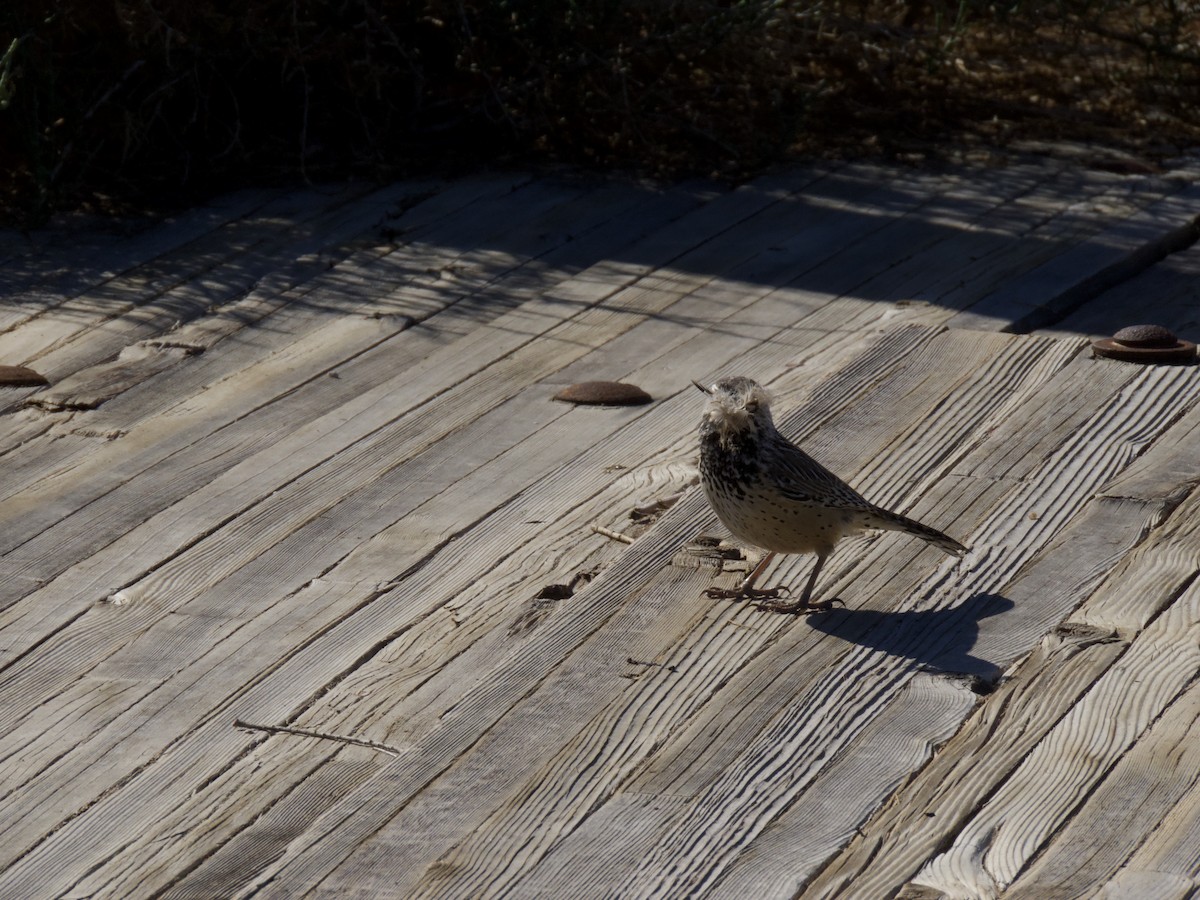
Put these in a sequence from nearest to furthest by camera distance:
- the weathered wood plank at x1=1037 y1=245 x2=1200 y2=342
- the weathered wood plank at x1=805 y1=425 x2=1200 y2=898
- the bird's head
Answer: the weathered wood plank at x1=805 y1=425 x2=1200 y2=898 → the bird's head → the weathered wood plank at x1=1037 y1=245 x2=1200 y2=342

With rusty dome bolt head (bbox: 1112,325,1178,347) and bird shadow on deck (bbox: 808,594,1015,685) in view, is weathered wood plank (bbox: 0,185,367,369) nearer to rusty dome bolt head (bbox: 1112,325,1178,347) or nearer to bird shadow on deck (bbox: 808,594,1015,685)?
bird shadow on deck (bbox: 808,594,1015,685)

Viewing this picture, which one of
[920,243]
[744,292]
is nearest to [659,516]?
[744,292]

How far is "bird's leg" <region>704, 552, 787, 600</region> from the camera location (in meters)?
3.78

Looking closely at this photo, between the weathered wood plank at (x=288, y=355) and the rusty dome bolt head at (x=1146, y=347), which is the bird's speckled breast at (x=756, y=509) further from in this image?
the weathered wood plank at (x=288, y=355)

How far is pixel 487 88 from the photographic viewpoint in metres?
7.57

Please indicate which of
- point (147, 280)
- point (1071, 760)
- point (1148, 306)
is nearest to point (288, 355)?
point (147, 280)

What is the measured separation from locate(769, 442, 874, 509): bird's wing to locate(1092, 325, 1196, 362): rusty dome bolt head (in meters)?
1.32

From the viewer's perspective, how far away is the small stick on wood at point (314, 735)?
3301 millimetres

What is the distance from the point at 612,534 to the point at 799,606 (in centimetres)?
67

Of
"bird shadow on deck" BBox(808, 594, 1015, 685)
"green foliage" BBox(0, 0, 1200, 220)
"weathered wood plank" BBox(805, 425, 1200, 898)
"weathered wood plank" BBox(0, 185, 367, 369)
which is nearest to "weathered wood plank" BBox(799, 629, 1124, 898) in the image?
"weathered wood plank" BBox(805, 425, 1200, 898)

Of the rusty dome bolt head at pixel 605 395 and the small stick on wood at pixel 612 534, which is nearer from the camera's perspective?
the small stick on wood at pixel 612 534

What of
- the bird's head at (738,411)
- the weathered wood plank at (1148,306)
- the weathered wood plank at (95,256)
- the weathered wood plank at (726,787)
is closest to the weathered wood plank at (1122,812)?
the weathered wood plank at (726,787)

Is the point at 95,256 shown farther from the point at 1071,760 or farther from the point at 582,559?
the point at 1071,760

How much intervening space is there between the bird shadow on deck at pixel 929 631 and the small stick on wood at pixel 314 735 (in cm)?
99
